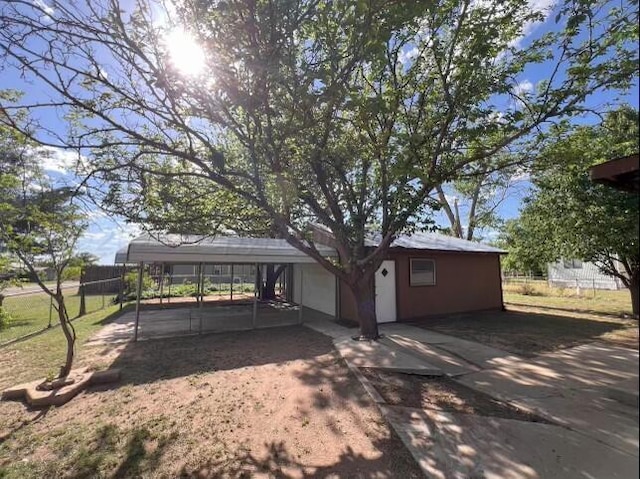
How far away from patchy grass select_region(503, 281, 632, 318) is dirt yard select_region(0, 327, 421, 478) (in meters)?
9.60

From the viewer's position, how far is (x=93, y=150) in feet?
20.2

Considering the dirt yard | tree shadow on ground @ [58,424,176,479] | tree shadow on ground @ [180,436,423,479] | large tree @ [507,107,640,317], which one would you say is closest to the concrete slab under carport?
the dirt yard

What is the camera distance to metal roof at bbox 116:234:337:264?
8.40 meters

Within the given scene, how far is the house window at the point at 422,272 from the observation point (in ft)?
39.5

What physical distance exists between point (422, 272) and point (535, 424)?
8.50 meters

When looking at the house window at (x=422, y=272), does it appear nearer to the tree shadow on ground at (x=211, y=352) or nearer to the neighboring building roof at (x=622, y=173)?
the tree shadow on ground at (x=211, y=352)

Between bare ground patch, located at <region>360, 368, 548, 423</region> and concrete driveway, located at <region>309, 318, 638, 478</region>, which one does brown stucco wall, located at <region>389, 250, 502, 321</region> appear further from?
bare ground patch, located at <region>360, 368, 548, 423</region>

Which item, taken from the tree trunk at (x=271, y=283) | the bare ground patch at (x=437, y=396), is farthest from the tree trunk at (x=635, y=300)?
the tree trunk at (x=271, y=283)

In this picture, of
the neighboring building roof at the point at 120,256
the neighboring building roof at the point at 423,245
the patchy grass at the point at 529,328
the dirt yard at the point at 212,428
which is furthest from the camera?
the neighboring building roof at the point at 120,256

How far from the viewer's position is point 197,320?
1205 cm

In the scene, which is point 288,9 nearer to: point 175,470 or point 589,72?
point 589,72

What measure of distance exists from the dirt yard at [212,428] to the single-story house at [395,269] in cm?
332

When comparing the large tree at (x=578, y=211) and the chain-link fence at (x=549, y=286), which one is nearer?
the large tree at (x=578, y=211)

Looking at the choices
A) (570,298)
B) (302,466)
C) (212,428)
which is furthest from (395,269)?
(570,298)
